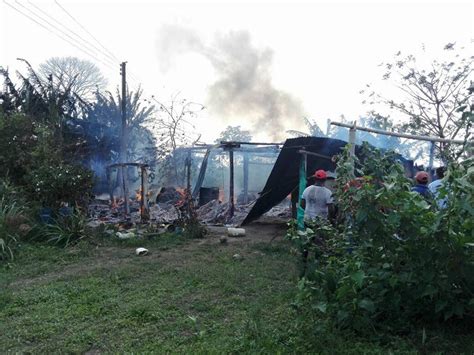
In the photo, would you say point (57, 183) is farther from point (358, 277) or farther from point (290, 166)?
point (358, 277)

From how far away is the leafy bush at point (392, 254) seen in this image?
110 inches

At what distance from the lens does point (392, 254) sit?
3154mm

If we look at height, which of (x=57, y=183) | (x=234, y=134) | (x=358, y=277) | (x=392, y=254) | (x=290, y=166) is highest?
(x=234, y=134)

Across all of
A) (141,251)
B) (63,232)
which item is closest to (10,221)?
(63,232)

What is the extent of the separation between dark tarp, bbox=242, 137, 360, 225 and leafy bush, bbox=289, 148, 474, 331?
4355mm

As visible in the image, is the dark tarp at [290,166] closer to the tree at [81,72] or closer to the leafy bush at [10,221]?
the leafy bush at [10,221]

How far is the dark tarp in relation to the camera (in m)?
7.82

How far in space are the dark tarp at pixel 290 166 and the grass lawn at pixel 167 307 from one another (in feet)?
6.34

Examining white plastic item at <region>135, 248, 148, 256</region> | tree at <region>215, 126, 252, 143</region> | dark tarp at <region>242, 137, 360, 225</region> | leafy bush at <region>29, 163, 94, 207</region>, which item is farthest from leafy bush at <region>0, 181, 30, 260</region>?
tree at <region>215, 126, 252, 143</region>

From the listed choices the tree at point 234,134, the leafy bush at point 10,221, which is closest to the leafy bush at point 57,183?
the leafy bush at point 10,221

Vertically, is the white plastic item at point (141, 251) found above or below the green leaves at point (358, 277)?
below

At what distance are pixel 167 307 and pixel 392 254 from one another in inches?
101

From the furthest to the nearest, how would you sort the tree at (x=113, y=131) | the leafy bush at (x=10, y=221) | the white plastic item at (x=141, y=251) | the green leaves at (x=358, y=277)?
1. the tree at (x=113, y=131)
2. the white plastic item at (x=141, y=251)
3. the leafy bush at (x=10, y=221)
4. the green leaves at (x=358, y=277)

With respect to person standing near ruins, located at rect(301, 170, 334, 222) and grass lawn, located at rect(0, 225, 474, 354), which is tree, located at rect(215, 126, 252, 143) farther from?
person standing near ruins, located at rect(301, 170, 334, 222)
